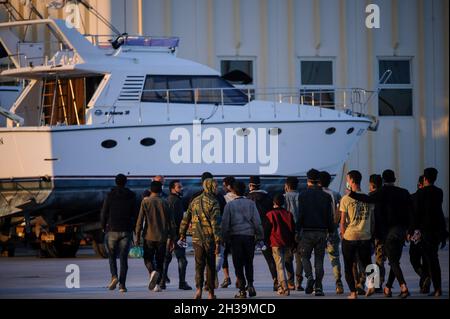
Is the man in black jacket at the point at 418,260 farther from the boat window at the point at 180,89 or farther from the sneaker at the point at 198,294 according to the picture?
the boat window at the point at 180,89

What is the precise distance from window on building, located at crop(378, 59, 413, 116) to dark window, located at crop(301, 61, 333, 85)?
126 cm

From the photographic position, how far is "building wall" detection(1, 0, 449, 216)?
32.9 meters

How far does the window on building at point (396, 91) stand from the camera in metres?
34.0

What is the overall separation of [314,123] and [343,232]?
1027 cm

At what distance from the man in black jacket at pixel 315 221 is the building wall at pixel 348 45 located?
13315 millimetres

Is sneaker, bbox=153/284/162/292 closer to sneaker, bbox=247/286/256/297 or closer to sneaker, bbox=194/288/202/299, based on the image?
sneaker, bbox=194/288/202/299

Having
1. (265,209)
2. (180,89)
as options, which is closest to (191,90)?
(180,89)

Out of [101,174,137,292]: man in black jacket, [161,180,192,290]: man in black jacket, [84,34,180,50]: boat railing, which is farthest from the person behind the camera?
[84,34,180,50]: boat railing

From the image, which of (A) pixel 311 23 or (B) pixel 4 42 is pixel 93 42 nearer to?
(B) pixel 4 42

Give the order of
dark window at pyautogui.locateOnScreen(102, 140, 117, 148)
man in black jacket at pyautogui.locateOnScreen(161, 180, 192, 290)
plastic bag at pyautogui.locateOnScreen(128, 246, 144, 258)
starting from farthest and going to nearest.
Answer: plastic bag at pyautogui.locateOnScreen(128, 246, 144, 258) < dark window at pyautogui.locateOnScreen(102, 140, 117, 148) < man in black jacket at pyautogui.locateOnScreen(161, 180, 192, 290)

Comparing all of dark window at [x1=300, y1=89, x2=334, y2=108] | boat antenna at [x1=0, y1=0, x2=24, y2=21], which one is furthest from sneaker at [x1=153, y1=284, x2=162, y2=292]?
→ dark window at [x1=300, y1=89, x2=334, y2=108]

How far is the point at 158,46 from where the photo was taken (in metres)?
28.8

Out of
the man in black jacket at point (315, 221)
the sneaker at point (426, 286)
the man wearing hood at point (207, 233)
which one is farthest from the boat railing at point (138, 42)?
the sneaker at point (426, 286)
